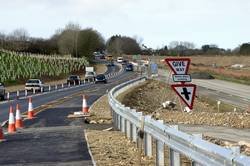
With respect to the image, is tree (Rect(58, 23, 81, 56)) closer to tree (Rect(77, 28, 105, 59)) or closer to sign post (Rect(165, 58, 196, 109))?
tree (Rect(77, 28, 105, 59))

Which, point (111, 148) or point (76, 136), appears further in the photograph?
point (76, 136)

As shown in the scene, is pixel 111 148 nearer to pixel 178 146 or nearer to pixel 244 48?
pixel 178 146

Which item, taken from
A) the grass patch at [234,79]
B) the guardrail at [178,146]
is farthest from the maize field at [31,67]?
the guardrail at [178,146]

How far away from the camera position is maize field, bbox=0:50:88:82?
274 feet

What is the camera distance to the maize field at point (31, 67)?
274ft

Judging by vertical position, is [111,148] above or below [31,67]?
above

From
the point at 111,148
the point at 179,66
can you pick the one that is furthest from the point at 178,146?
the point at 179,66

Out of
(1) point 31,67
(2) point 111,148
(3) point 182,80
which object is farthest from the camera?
(1) point 31,67

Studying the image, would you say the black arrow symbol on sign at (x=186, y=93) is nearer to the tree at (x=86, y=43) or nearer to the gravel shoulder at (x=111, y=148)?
the gravel shoulder at (x=111, y=148)

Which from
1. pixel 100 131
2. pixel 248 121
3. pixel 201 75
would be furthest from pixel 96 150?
pixel 201 75

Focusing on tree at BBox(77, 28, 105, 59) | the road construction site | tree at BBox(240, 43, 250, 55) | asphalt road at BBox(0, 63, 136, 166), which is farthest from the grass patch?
tree at BBox(240, 43, 250, 55)

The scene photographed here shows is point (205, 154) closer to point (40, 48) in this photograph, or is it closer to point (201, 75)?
point (201, 75)

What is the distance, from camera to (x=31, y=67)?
3760 inches

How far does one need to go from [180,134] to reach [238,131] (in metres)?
15.5
